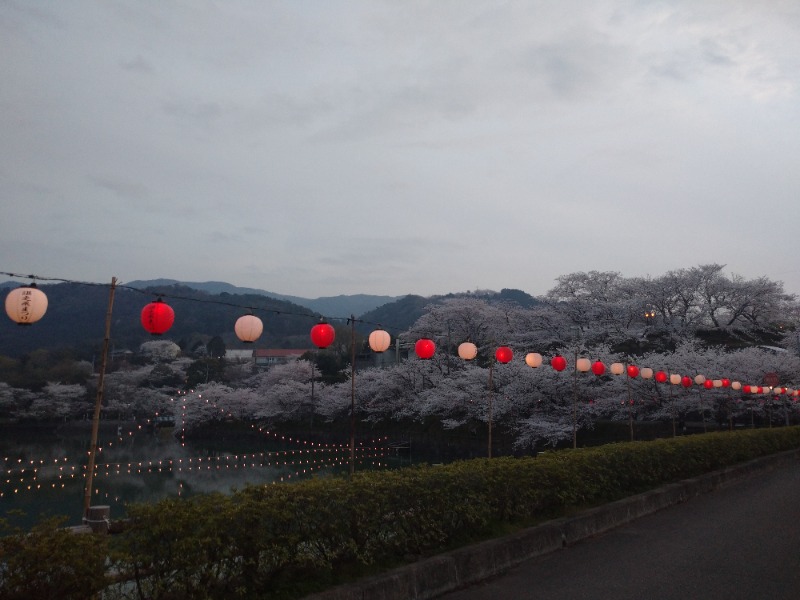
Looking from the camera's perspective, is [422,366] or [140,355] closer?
[422,366]

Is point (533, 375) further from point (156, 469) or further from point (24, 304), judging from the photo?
point (24, 304)

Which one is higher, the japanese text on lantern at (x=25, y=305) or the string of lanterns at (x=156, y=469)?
the japanese text on lantern at (x=25, y=305)

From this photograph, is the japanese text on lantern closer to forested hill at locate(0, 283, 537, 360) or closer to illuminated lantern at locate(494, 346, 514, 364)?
illuminated lantern at locate(494, 346, 514, 364)

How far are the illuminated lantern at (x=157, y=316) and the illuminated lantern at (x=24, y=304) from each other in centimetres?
129

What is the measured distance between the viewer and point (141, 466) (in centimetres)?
2470

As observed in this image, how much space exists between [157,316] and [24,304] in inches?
62.0

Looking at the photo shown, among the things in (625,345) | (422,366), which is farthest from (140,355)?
(625,345)

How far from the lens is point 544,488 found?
6930 millimetres

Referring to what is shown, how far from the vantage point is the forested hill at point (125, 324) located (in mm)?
73125

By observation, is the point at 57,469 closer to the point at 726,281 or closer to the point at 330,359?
the point at 330,359

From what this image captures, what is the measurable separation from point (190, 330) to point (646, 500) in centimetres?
8438

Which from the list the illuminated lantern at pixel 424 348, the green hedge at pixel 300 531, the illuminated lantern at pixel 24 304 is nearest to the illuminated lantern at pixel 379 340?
the illuminated lantern at pixel 424 348

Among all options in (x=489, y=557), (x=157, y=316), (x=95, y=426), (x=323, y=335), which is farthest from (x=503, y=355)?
(x=95, y=426)

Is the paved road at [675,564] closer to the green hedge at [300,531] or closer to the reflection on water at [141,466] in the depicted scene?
the green hedge at [300,531]
